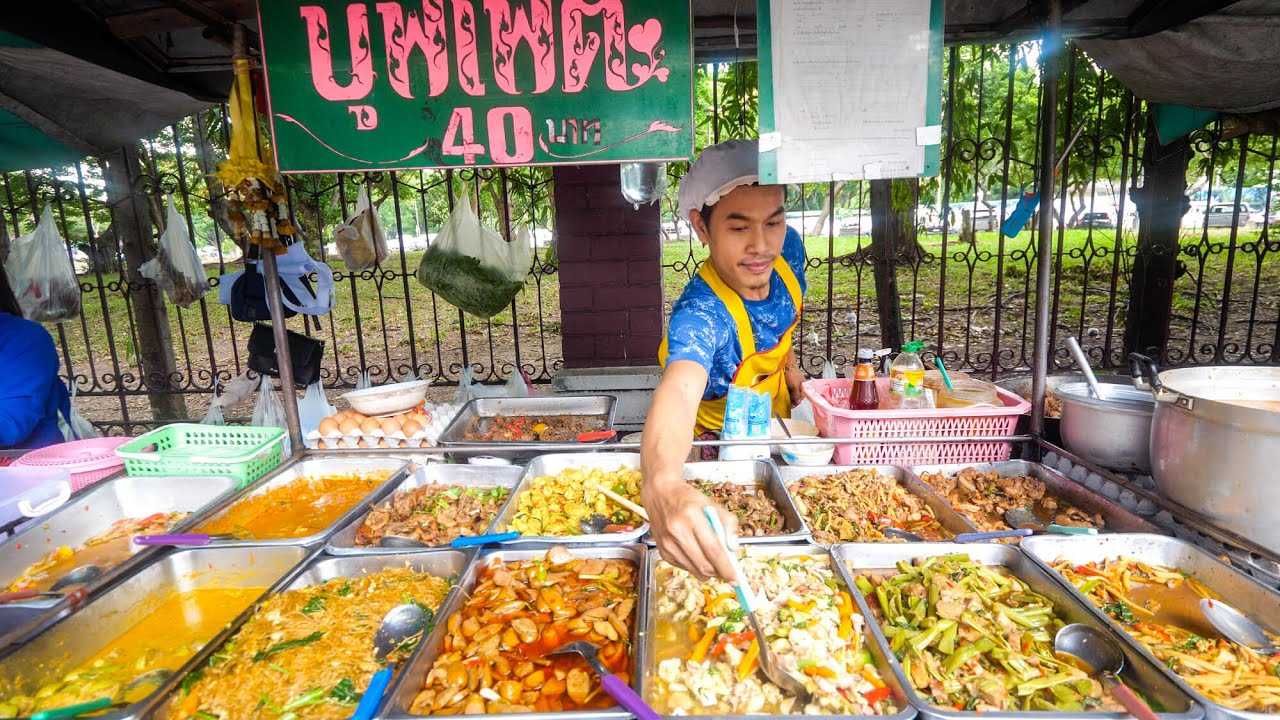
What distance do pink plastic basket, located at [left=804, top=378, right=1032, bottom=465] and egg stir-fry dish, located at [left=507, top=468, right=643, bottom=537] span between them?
843mm

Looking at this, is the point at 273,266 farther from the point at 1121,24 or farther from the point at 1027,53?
the point at 1027,53

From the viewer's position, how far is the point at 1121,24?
2826mm

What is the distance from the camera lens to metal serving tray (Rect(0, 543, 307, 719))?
1465 mm

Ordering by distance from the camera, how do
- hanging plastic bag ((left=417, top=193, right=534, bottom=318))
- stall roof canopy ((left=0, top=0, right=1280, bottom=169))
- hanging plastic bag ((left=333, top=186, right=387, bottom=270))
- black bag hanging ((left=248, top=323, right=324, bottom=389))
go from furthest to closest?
hanging plastic bag ((left=333, top=186, right=387, bottom=270))
hanging plastic bag ((left=417, top=193, right=534, bottom=318))
black bag hanging ((left=248, top=323, right=324, bottom=389))
stall roof canopy ((left=0, top=0, right=1280, bottom=169))

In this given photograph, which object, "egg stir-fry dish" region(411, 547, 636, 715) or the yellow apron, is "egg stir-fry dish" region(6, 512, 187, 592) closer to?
"egg stir-fry dish" region(411, 547, 636, 715)

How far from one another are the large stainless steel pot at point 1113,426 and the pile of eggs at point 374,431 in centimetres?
271

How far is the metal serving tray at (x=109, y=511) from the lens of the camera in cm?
203

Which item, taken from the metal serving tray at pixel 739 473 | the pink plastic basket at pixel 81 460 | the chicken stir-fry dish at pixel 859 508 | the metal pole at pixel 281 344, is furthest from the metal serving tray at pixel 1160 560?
the pink plastic basket at pixel 81 460

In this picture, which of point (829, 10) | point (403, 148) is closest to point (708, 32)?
point (829, 10)

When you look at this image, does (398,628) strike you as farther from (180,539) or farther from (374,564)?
(180,539)

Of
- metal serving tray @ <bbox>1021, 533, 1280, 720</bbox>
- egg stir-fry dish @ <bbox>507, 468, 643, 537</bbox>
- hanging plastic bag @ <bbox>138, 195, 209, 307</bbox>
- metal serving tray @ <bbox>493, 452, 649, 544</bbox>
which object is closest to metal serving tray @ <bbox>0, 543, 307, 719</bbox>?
egg stir-fry dish @ <bbox>507, 468, 643, 537</bbox>

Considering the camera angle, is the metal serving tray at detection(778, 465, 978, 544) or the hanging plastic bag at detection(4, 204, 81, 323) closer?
the metal serving tray at detection(778, 465, 978, 544)

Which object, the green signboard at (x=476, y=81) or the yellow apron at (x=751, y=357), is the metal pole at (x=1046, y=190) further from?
the green signboard at (x=476, y=81)

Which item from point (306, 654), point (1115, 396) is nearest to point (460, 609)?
point (306, 654)
